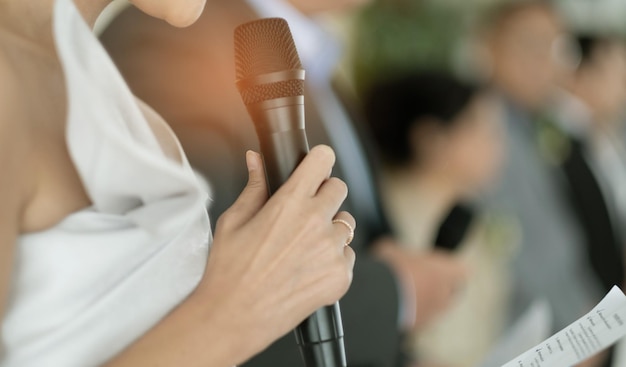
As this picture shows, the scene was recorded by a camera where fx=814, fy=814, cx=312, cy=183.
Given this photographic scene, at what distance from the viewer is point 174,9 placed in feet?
0.94

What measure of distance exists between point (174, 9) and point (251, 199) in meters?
0.07

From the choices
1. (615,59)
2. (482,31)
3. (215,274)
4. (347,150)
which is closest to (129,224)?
(215,274)

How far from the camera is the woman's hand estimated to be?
27cm

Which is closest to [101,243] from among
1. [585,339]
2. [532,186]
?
[585,339]

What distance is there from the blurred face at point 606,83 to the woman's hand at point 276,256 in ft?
4.12

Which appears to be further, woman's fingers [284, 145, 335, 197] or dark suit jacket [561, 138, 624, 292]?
dark suit jacket [561, 138, 624, 292]

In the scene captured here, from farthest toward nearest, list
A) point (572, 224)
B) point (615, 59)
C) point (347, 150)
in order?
point (615, 59) < point (572, 224) < point (347, 150)

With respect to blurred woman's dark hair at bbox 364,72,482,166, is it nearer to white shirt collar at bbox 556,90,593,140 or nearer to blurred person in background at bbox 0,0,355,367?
white shirt collar at bbox 556,90,593,140

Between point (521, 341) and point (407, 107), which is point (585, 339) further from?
point (407, 107)

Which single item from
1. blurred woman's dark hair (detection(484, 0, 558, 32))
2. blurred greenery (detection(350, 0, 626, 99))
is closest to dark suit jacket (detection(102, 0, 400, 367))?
blurred greenery (detection(350, 0, 626, 99))

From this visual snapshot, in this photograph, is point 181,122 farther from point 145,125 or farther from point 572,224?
point 572,224

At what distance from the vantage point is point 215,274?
269 millimetres

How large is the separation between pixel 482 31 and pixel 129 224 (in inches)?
47.5

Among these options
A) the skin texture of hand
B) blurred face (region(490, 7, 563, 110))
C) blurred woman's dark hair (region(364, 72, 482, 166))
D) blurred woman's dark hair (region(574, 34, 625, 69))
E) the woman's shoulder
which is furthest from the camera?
blurred woman's dark hair (region(574, 34, 625, 69))
